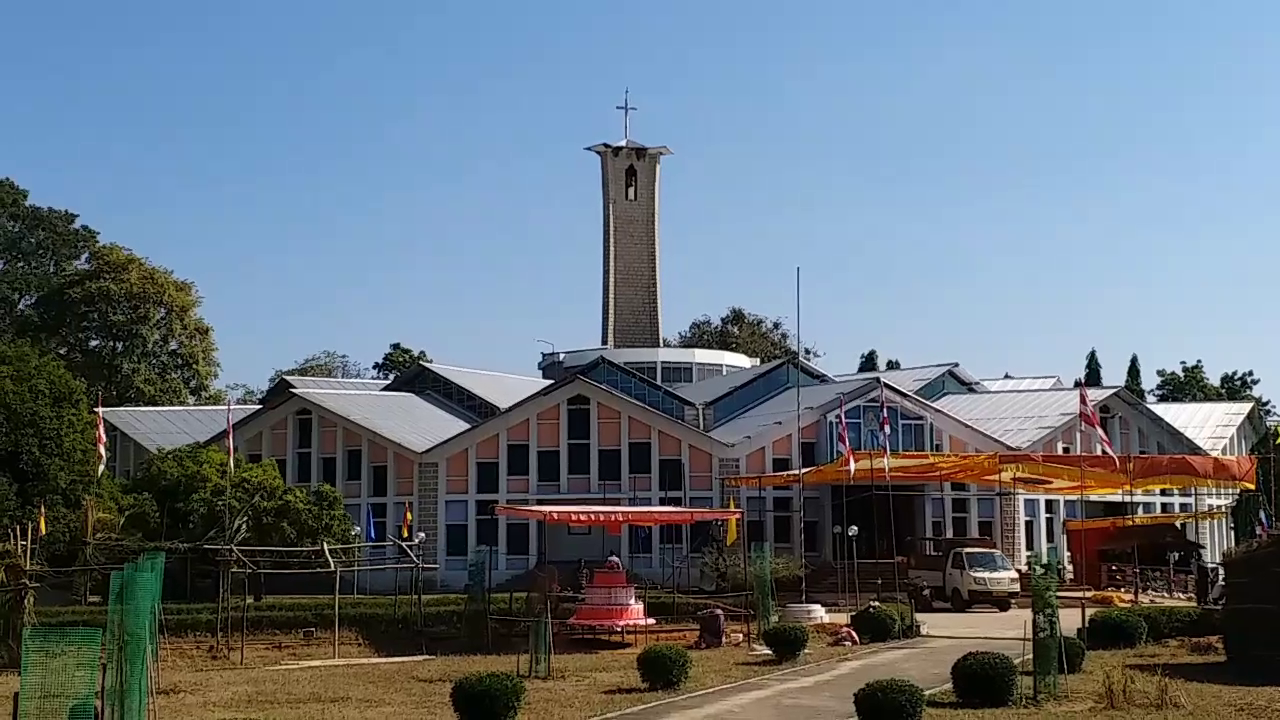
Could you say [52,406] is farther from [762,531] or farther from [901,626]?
[901,626]

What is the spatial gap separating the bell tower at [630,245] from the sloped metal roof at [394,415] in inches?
477

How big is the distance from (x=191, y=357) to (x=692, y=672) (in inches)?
1866

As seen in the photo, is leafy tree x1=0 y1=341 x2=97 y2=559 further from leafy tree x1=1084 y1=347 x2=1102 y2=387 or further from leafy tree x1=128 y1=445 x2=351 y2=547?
leafy tree x1=1084 y1=347 x2=1102 y2=387

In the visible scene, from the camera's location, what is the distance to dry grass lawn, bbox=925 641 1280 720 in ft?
62.7

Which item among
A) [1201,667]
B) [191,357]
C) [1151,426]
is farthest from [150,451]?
[1201,667]

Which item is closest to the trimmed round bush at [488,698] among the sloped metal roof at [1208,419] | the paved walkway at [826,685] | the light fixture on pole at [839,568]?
the paved walkway at [826,685]

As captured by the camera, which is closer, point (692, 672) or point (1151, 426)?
point (692, 672)

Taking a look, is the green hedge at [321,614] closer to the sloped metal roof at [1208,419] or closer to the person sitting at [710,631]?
the person sitting at [710,631]

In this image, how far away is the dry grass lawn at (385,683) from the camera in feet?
71.0

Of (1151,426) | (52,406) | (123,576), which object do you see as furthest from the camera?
(1151,426)

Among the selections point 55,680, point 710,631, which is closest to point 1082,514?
point 710,631

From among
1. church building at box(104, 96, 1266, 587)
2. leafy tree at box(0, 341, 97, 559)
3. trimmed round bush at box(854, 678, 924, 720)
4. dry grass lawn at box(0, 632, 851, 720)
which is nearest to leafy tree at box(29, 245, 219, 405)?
church building at box(104, 96, 1266, 587)

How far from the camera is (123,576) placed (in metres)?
16.8

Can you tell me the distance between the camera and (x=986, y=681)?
2016 centimetres
